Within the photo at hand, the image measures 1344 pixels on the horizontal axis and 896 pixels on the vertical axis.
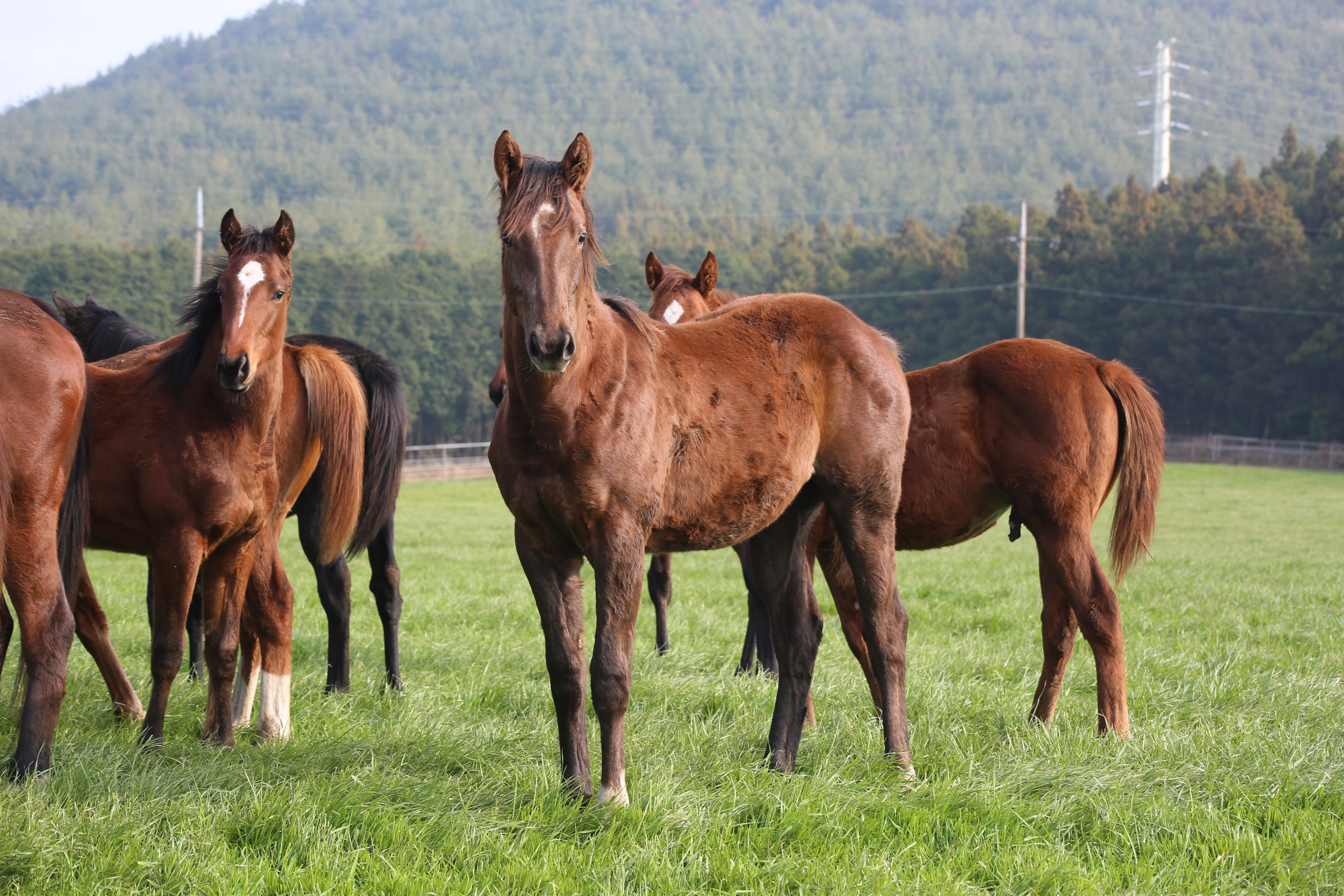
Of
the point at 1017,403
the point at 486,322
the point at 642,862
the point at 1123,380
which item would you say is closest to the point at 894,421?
the point at 1017,403

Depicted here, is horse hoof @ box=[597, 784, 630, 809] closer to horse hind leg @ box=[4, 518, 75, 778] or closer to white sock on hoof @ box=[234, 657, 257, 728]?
horse hind leg @ box=[4, 518, 75, 778]

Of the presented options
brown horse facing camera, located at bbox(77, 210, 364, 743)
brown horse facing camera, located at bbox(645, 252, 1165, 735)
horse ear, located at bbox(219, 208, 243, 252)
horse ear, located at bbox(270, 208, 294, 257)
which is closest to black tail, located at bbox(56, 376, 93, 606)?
brown horse facing camera, located at bbox(77, 210, 364, 743)

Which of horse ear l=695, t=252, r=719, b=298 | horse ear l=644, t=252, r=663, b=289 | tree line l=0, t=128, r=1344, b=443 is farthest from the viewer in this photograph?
tree line l=0, t=128, r=1344, b=443

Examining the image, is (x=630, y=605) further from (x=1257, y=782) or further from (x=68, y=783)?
(x=1257, y=782)

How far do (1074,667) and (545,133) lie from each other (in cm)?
17156

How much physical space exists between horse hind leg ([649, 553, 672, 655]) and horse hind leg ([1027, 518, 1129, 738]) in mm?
2939

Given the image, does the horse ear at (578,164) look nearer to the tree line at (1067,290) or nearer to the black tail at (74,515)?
the black tail at (74,515)

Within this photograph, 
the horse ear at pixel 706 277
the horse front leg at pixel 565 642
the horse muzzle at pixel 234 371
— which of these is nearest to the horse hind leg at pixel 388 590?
the horse muzzle at pixel 234 371

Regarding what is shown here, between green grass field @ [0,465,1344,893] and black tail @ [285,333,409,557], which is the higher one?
black tail @ [285,333,409,557]

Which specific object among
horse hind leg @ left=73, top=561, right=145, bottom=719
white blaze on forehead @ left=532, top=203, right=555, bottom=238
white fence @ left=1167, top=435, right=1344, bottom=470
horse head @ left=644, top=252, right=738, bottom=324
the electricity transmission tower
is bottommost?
white fence @ left=1167, top=435, right=1344, bottom=470

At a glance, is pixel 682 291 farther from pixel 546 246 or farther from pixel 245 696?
pixel 245 696

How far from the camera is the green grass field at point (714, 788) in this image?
2979 mm

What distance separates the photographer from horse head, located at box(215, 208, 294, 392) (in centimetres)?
418

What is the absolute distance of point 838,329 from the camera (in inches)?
164
